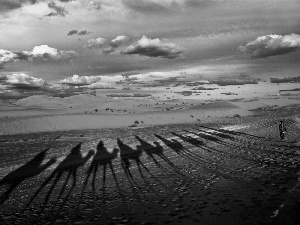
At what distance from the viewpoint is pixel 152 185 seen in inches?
392

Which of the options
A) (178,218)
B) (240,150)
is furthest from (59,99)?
Result: (178,218)

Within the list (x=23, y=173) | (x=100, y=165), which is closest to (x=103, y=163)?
(x=100, y=165)

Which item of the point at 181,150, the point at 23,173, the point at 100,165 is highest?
the point at 23,173

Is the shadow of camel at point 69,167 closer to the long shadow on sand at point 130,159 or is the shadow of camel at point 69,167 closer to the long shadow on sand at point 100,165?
the long shadow on sand at point 100,165

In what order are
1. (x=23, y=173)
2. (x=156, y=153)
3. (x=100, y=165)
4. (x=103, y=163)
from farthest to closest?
(x=156, y=153) < (x=103, y=163) < (x=100, y=165) < (x=23, y=173)

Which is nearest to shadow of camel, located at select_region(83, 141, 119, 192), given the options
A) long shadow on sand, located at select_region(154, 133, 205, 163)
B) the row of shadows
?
the row of shadows

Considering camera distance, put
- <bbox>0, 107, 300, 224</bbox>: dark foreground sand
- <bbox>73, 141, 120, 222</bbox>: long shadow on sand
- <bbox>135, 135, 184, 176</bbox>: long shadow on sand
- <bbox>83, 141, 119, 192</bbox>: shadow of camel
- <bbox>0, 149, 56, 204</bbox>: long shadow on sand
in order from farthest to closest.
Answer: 1. <bbox>135, 135, 184, 176</bbox>: long shadow on sand
2. <bbox>83, 141, 119, 192</bbox>: shadow of camel
3. <bbox>0, 149, 56, 204</bbox>: long shadow on sand
4. <bbox>73, 141, 120, 222</bbox>: long shadow on sand
5. <bbox>0, 107, 300, 224</bbox>: dark foreground sand

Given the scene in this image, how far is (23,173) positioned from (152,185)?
612cm

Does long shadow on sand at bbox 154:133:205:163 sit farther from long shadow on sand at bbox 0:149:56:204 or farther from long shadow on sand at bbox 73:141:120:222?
long shadow on sand at bbox 0:149:56:204

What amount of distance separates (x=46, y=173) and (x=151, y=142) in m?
8.96

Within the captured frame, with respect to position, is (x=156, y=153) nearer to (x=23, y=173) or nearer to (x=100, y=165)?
(x=100, y=165)

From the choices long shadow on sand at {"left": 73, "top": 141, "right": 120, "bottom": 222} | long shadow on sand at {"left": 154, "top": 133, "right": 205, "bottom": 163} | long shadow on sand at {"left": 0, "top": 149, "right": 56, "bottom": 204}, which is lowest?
long shadow on sand at {"left": 154, "top": 133, "right": 205, "bottom": 163}

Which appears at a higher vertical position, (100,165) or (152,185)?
(100,165)

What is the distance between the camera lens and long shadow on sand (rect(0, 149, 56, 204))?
32.8ft
